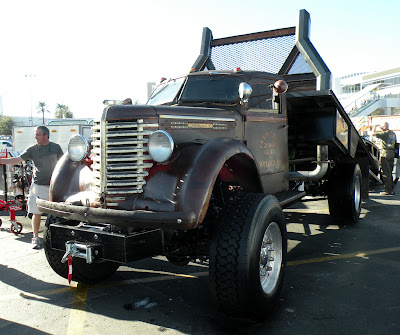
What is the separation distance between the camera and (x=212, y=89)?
178 inches

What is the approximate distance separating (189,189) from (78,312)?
1615 millimetres

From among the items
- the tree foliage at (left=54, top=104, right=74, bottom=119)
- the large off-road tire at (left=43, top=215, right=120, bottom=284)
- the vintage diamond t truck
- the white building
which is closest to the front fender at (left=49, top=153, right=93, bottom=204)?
the vintage diamond t truck

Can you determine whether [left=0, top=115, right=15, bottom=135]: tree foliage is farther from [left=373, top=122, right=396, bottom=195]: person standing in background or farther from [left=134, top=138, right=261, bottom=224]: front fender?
[left=134, top=138, right=261, bottom=224]: front fender

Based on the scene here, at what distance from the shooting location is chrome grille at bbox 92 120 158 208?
10.4ft

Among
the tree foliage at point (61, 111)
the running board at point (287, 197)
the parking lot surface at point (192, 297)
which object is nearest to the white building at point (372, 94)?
the running board at point (287, 197)

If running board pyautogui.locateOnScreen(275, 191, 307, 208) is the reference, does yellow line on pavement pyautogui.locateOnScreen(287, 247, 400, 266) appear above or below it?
below

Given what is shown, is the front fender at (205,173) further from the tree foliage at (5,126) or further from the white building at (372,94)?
the tree foliage at (5,126)

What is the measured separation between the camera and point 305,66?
6.31m

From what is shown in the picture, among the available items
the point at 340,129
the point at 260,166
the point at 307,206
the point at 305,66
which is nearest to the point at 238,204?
the point at 260,166

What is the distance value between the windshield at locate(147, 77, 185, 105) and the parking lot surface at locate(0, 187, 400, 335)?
2011mm

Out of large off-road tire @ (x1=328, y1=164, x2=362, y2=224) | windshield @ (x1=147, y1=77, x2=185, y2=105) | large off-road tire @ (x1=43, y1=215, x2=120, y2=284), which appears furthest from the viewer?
large off-road tire @ (x1=328, y1=164, x2=362, y2=224)

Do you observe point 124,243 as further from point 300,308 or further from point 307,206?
point 307,206

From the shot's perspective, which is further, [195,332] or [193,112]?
[193,112]

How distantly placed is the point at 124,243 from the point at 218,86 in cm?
229
